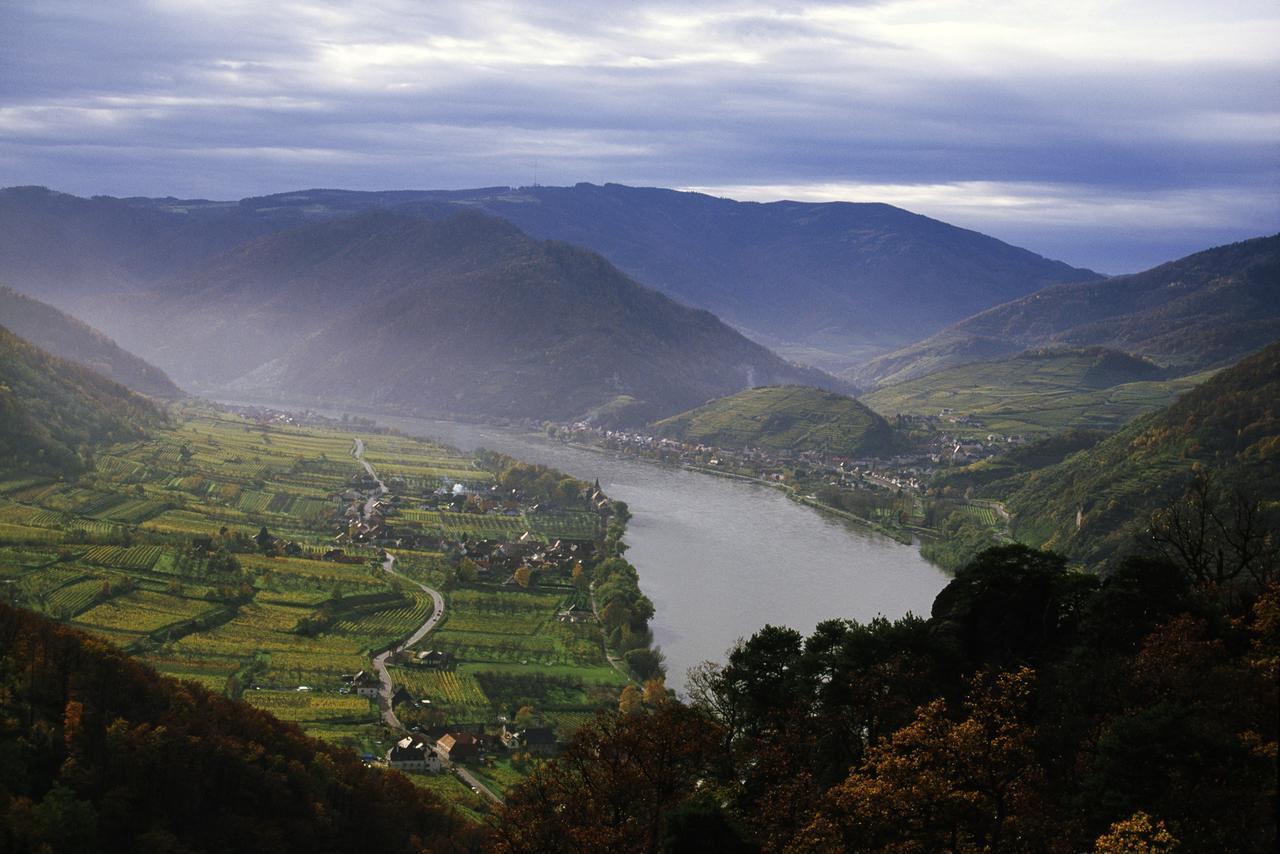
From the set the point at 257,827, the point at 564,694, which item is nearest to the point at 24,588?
the point at 564,694

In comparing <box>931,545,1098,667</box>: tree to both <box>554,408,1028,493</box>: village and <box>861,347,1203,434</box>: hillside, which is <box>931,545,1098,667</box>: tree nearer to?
<box>554,408,1028,493</box>: village

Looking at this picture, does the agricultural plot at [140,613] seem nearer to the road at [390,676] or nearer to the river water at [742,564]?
the road at [390,676]

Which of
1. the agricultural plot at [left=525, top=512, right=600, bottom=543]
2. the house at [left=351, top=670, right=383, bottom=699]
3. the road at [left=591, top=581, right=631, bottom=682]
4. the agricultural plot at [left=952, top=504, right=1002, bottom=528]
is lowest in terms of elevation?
the agricultural plot at [left=525, top=512, right=600, bottom=543]

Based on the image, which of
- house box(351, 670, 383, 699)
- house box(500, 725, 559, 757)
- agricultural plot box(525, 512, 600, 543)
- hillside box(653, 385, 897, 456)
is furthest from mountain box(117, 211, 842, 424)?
house box(500, 725, 559, 757)

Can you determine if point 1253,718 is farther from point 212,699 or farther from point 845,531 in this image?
point 845,531

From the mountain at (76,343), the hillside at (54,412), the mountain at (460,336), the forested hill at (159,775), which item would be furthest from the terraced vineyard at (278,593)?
the mountain at (460,336)

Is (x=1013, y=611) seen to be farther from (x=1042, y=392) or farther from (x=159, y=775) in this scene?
(x=1042, y=392)
